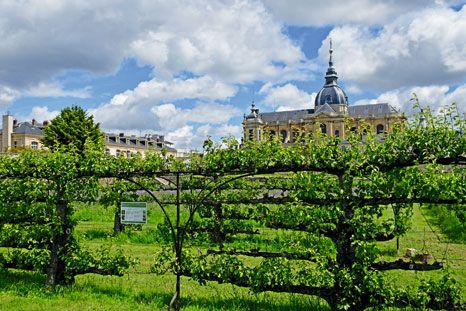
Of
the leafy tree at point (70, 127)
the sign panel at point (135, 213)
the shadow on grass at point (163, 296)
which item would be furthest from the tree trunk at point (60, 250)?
the leafy tree at point (70, 127)

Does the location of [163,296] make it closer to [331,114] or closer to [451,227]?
[451,227]

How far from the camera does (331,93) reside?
102 metres

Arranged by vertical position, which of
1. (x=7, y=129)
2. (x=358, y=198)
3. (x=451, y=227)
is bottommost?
(x=451, y=227)

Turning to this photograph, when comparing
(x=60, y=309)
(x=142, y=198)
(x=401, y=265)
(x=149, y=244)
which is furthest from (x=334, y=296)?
(x=142, y=198)

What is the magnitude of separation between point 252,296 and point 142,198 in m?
7.97

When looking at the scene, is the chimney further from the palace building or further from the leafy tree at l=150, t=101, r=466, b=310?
the leafy tree at l=150, t=101, r=466, b=310

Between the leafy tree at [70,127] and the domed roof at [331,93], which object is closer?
the leafy tree at [70,127]

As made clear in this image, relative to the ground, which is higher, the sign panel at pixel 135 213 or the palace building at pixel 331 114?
the palace building at pixel 331 114

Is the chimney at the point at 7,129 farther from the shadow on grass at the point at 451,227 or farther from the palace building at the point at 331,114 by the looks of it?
the shadow on grass at the point at 451,227

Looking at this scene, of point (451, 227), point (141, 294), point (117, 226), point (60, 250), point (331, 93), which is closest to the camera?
point (141, 294)

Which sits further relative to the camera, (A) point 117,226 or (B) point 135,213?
(A) point 117,226

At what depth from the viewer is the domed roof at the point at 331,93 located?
101312mm

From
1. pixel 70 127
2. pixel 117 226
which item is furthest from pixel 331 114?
pixel 117 226

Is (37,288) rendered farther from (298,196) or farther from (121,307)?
(298,196)
